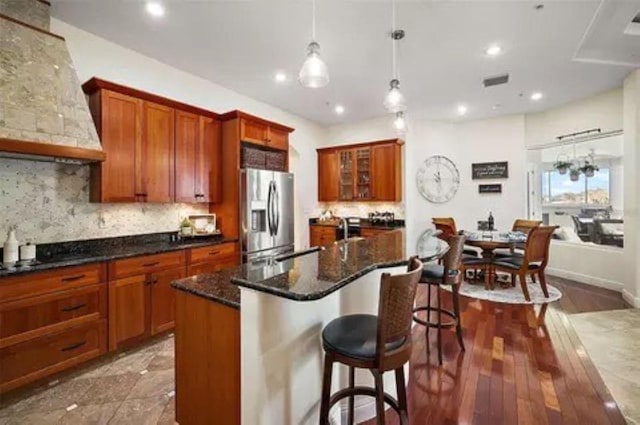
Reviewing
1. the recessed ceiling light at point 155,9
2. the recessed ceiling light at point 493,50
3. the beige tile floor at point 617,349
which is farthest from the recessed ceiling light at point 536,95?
the recessed ceiling light at point 155,9

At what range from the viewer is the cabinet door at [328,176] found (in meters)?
6.40

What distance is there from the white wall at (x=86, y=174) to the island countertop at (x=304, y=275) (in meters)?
1.99

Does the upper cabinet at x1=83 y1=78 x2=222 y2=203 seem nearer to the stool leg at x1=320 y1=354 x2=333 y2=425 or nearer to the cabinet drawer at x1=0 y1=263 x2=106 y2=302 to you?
the cabinet drawer at x1=0 y1=263 x2=106 y2=302

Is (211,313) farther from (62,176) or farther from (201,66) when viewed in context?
(201,66)

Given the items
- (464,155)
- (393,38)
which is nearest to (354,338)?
(393,38)

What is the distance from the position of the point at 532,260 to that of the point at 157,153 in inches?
197

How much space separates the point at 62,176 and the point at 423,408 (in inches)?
145

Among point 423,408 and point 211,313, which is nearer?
point 211,313

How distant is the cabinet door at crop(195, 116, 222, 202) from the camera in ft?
12.7

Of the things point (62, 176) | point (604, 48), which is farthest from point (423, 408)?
point (604, 48)

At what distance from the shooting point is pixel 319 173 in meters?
6.61

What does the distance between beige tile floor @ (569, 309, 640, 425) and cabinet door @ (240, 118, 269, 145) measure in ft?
14.2

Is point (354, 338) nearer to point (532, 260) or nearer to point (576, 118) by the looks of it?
point (532, 260)

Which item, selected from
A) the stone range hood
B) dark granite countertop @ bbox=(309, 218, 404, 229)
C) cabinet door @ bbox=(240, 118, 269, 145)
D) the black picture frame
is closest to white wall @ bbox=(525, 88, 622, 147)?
the black picture frame
